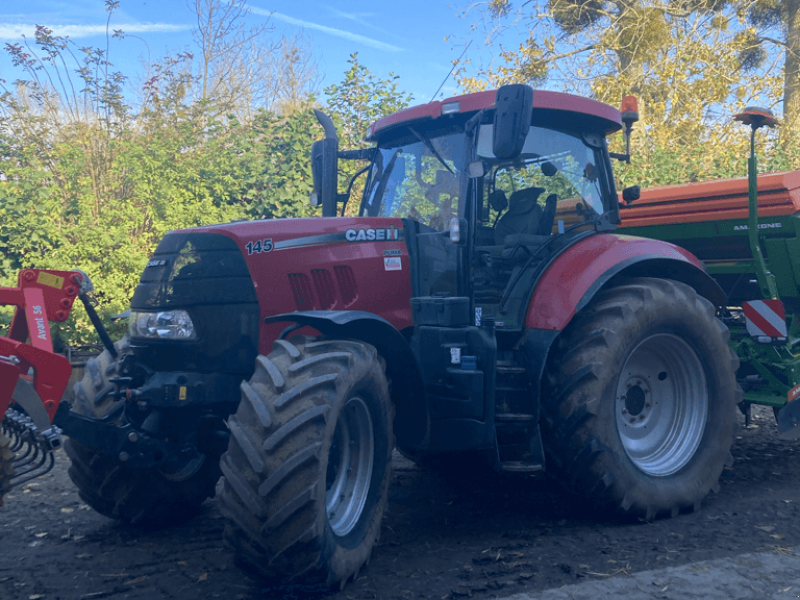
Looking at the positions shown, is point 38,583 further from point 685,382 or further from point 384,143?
point 685,382

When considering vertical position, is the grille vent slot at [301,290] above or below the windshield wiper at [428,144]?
below

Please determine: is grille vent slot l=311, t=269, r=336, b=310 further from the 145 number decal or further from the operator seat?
the operator seat

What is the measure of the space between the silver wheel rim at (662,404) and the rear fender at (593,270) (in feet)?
1.55

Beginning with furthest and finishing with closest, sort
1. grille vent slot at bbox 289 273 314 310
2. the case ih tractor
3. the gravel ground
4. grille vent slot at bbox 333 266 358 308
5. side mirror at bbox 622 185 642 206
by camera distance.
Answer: side mirror at bbox 622 185 642 206
grille vent slot at bbox 333 266 358 308
grille vent slot at bbox 289 273 314 310
the gravel ground
the case ih tractor

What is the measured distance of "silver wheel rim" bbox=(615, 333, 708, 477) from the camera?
4582mm

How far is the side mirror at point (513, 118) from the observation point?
12.1ft

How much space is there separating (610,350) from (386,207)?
1550 mm

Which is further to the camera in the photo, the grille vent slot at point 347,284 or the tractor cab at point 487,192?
the tractor cab at point 487,192

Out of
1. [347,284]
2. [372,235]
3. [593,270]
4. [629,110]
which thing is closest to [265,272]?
[347,284]

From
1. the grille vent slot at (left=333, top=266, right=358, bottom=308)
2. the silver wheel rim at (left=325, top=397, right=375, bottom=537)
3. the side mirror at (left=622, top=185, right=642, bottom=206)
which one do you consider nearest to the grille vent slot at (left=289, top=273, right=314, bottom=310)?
the grille vent slot at (left=333, top=266, right=358, bottom=308)

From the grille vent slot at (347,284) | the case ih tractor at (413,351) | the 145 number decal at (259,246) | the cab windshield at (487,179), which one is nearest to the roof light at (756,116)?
the case ih tractor at (413,351)

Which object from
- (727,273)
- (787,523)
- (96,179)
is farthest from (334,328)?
(96,179)

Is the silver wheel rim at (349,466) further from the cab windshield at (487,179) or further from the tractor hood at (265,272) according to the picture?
the cab windshield at (487,179)

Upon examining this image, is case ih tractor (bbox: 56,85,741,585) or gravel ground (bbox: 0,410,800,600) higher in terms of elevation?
case ih tractor (bbox: 56,85,741,585)
